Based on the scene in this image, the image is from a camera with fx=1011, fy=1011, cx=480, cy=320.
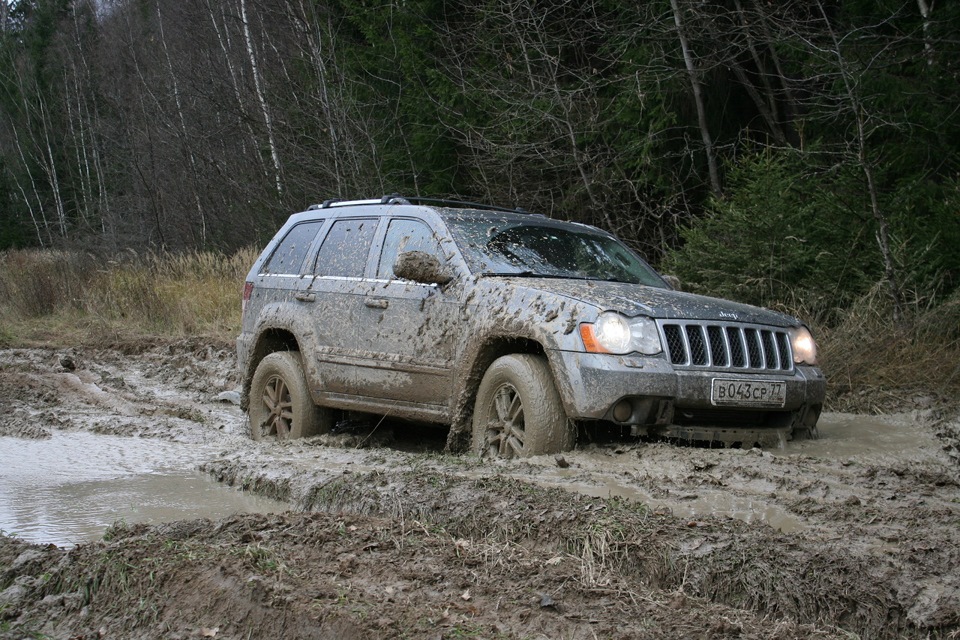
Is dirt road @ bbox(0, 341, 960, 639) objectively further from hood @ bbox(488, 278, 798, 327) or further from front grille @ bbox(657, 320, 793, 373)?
hood @ bbox(488, 278, 798, 327)

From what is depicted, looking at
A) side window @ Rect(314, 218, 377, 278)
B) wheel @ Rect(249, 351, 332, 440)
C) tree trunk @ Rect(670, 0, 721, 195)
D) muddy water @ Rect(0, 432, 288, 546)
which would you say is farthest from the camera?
tree trunk @ Rect(670, 0, 721, 195)

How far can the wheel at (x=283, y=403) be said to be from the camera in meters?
7.60

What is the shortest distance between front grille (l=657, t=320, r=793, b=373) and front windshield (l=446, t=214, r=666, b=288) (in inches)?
42.0

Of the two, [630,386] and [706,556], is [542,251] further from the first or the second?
[706,556]

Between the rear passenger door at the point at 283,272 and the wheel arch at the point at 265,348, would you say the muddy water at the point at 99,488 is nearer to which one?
the wheel arch at the point at 265,348

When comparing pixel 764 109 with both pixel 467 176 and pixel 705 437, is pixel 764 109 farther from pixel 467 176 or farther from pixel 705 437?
pixel 705 437

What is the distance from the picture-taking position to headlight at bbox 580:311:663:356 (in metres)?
5.62

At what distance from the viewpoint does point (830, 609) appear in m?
3.47

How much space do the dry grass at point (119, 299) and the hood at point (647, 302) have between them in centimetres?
926

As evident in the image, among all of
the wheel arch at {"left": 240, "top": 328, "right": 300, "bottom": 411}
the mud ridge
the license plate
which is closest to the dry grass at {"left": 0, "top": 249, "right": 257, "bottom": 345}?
the wheel arch at {"left": 240, "top": 328, "right": 300, "bottom": 411}

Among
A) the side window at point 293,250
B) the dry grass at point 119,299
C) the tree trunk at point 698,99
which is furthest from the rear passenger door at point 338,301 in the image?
the tree trunk at point 698,99

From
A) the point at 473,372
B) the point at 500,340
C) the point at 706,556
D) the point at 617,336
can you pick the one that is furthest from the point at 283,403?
the point at 706,556

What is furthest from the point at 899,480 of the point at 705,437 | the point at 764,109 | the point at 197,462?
the point at 764,109

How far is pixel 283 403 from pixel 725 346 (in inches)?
141
